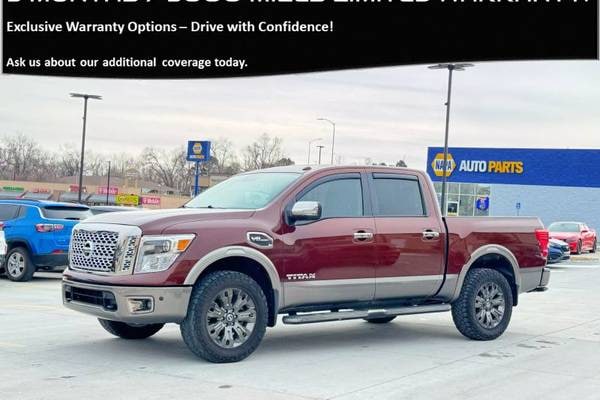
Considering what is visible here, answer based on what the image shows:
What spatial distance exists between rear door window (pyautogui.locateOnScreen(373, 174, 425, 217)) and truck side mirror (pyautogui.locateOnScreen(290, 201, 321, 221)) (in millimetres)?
1161

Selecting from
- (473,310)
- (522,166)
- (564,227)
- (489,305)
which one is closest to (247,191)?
(473,310)

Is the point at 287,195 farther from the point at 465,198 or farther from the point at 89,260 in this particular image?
the point at 465,198

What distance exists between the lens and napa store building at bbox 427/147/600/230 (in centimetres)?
5919

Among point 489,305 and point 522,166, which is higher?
point 522,166

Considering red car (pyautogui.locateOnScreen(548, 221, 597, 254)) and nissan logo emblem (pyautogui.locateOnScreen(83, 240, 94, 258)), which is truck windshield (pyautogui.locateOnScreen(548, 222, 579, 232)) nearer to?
red car (pyautogui.locateOnScreen(548, 221, 597, 254))

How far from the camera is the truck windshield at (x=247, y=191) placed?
29.8 feet

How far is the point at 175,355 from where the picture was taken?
8617 millimetres

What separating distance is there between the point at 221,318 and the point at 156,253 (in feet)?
3.03

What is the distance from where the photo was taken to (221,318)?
8.23 metres

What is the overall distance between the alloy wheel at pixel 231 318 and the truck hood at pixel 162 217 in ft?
2.54

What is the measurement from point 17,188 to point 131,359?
305ft

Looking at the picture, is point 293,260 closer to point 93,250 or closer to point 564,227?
point 93,250

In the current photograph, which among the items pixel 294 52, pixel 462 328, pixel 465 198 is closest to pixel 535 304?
pixel 462 328

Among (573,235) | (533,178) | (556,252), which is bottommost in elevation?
(556,252)
